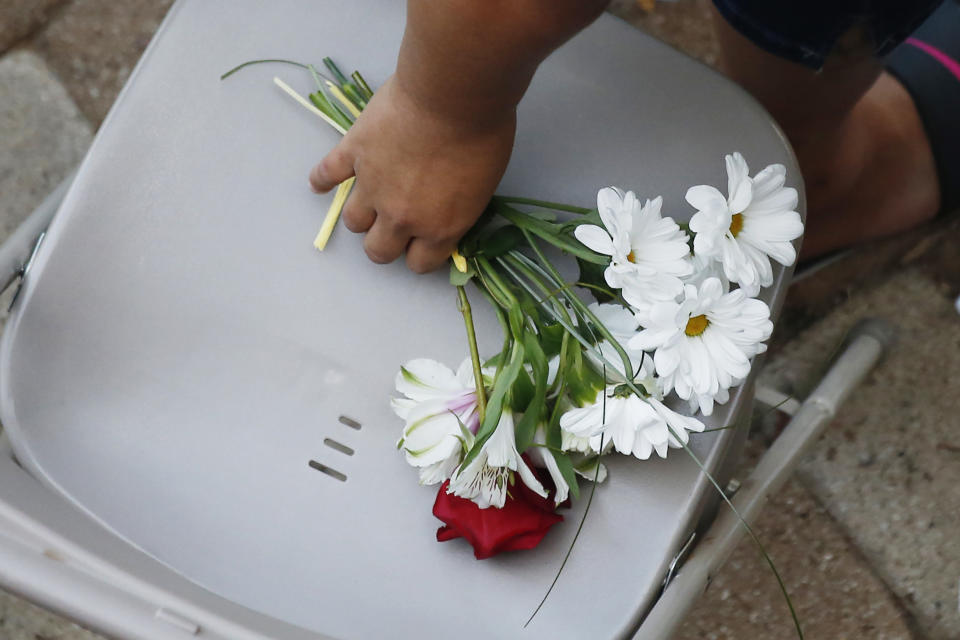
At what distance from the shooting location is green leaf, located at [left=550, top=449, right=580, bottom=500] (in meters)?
0.58

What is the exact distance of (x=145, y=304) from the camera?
689 mm

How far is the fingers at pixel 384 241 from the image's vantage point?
0.66 m

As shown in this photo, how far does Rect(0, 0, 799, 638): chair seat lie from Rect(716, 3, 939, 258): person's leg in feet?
0.66

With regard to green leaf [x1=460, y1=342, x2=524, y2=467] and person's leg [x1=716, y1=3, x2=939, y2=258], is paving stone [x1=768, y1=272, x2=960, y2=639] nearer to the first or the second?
person's leg [x1=716, y1=3, x2=939, y2=258]

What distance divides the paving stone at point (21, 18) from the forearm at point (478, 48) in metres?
0.89

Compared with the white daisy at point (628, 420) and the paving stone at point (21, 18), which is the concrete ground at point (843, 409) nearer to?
the paving stone at point (21, 18)

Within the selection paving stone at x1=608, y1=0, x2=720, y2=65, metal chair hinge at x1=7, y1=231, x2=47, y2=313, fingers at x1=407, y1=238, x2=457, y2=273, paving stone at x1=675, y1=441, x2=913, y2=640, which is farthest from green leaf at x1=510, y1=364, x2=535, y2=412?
paving stone at x1=608, y1=0, x2=720, y2=65

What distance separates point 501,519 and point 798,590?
0.64m

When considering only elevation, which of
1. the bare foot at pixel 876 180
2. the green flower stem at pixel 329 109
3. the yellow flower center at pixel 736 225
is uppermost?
the yellow flower center at pixel 736 225

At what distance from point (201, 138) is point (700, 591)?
0.49 metres

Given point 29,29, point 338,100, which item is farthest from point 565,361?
point 29,29

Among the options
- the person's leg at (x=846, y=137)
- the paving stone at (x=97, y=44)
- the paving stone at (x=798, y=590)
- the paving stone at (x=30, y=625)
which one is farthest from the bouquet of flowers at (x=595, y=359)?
the paving stone at (x=97, y=44)

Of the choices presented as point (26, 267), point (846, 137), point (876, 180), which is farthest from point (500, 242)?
point (876, 180)

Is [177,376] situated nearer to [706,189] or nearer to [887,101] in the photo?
[706,189]
